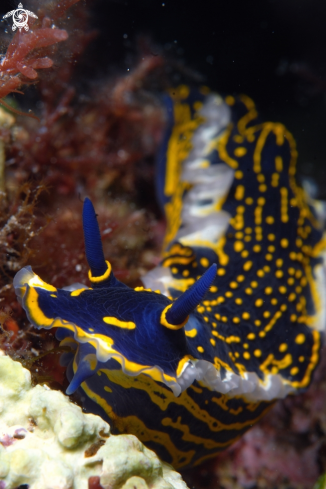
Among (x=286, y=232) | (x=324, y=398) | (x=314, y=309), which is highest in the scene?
(x=286, y=232)

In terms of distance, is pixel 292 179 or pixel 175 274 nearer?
pixel 175 274

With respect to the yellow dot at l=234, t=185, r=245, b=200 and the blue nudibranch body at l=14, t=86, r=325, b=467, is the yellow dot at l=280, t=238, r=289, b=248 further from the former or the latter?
the yellow dot at l=234, t=185, r=245, b=200

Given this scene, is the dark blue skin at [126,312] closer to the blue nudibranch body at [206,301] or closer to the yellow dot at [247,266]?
the blue nudibranch body at [206,301]

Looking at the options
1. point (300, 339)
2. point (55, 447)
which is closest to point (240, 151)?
point (300, 339)

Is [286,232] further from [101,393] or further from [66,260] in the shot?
[101,393]

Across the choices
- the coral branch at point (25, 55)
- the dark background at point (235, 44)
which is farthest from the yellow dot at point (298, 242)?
the coral branch at point (25, 55)

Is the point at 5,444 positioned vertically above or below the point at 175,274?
above

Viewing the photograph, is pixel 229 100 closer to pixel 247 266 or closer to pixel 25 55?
pixel 247 266

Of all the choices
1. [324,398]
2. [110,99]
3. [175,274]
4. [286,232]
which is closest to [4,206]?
[175,274]
